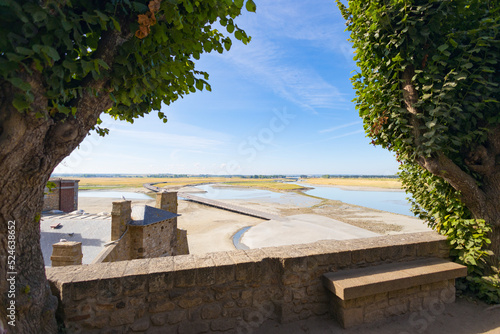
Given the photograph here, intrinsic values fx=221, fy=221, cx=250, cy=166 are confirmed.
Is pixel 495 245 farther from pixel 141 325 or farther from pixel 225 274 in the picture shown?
pixel 141 325

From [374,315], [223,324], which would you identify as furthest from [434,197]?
[223,324]

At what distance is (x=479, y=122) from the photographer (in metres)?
3.61

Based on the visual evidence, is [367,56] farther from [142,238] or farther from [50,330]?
[142,238]

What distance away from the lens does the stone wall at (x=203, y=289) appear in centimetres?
227

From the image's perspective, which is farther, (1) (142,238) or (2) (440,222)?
(1) (142,238)

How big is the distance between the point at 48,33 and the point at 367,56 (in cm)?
456

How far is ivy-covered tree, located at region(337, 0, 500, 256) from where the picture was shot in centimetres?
326

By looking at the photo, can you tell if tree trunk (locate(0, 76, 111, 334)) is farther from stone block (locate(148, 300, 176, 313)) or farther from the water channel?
the water channel

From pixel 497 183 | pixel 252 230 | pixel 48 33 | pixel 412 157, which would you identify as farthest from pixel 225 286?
pixel 252 230

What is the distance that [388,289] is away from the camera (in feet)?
9.37

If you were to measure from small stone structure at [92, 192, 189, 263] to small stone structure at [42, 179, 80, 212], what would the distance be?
1491 cm

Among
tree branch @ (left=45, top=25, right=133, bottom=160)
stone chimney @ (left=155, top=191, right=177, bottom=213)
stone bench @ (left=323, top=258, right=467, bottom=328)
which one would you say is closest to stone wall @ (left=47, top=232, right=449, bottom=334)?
stone bench @ (left=323, top=258, right=467, bottom=328)

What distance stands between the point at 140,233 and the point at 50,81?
813cm

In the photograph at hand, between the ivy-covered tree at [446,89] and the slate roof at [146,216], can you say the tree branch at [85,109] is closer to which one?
the ivy-covered tree at [446,89]
